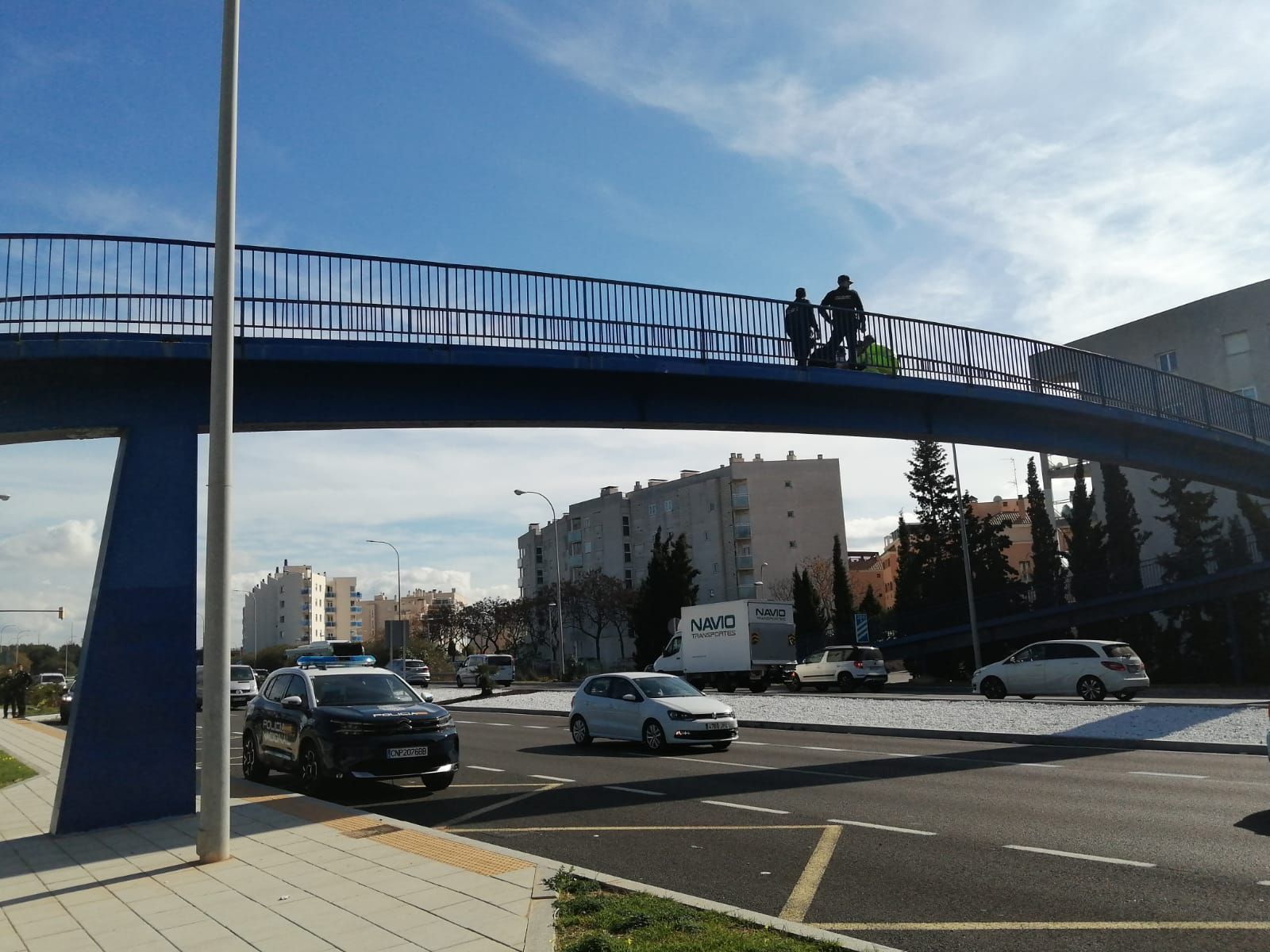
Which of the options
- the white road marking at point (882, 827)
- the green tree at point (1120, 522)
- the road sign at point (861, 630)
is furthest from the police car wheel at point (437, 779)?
the green tree at point (1120, 522)

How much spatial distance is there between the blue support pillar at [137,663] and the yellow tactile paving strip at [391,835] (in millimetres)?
1322

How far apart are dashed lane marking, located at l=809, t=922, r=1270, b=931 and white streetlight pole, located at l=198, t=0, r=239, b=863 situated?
5.02 meters

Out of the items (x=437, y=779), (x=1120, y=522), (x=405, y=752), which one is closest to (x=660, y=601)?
(x=1120, y=522)

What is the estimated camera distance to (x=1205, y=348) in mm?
47438

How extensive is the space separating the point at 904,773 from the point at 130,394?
1077cm

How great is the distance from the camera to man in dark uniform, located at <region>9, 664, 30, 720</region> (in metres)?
34.6

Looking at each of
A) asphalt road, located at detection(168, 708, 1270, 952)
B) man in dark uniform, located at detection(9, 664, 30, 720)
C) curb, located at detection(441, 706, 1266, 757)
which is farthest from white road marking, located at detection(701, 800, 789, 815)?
man in dark uniform, located at detection(9, 664, 30, 720)

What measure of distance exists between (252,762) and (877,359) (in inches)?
477

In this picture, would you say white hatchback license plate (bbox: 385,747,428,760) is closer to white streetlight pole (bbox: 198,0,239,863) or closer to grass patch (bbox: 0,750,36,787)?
white streetlight pole (bbox: 198,0,239,863)

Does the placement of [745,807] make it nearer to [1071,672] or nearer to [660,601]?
[1071,672]

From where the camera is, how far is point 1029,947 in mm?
5605

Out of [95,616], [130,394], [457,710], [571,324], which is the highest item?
[571,324]

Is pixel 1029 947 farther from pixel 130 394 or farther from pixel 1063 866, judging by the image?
pixel 130 394

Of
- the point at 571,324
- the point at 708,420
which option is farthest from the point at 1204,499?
the point at 571,324
